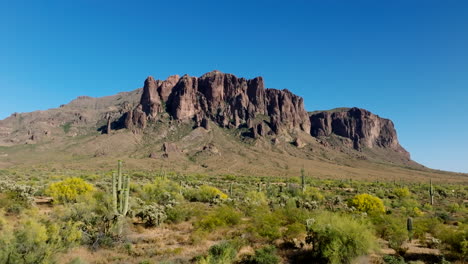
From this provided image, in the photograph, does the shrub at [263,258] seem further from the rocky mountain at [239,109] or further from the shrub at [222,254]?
the rocky mountain at [239,109]

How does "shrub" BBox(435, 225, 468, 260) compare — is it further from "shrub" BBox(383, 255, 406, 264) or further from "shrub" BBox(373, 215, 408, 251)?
"shrub" BBox(383, 255, 406, 264)

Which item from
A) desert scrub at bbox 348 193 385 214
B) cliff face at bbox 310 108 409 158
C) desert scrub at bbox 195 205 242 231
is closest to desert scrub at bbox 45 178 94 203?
desert scrub at bbox 195 205 242 231

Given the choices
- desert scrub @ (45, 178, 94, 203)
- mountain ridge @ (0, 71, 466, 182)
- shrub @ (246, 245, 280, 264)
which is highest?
mountain ridge @ (0, 71, 466, 182)

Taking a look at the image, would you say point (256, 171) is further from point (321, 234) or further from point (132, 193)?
point (321, 234)

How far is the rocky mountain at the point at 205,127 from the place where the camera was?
4377 inches

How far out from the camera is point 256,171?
87000mm

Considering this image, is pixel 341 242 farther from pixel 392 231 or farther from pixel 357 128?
pixel 357 128

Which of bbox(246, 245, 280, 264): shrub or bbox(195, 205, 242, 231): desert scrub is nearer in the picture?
bbox(246, 245, 280, 264): shrub

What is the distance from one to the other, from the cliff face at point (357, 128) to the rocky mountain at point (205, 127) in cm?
59

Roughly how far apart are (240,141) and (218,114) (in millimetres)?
24815

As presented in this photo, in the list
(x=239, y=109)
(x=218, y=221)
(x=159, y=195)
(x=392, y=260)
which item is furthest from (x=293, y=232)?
(x=239, y=109)

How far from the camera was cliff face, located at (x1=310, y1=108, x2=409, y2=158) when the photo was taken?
557 ft

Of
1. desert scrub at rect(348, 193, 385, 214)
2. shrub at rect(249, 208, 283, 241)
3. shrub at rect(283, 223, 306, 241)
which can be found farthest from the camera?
desert scrub at rect(348, 193, 385, 214)

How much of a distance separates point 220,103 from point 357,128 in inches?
3504
